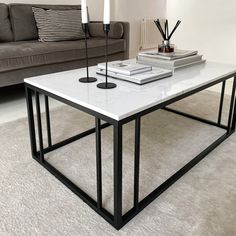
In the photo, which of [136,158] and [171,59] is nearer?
[136,158]

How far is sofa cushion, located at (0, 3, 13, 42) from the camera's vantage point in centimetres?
234

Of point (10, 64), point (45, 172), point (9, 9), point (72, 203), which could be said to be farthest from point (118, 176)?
point (9, 9)

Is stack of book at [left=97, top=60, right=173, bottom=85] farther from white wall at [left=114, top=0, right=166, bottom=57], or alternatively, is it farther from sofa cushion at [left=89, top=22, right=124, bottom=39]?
white wall at [left=114, top=0, right=166, bottom=57]

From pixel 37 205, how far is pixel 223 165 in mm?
900

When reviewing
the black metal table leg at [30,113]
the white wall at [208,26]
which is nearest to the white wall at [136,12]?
the white wall at [208,26]

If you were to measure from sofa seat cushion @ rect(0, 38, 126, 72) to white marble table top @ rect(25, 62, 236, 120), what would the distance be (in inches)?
31.8

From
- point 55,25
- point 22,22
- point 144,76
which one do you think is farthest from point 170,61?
point 22,22

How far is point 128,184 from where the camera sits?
3.75ft

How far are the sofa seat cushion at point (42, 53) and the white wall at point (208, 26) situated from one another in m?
1.18

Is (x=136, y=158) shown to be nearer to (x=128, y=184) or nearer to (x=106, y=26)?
(x=128, y=184)

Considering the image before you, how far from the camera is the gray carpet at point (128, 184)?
36.1 inches

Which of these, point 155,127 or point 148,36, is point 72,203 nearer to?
point 155,127

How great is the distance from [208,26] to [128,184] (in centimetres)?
249

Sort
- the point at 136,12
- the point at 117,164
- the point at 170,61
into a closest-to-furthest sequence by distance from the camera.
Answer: the point at 117,164 < the point at 170,61 < the point at 136,12
